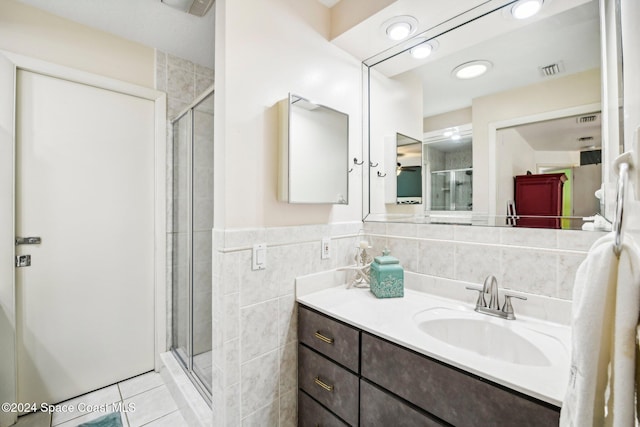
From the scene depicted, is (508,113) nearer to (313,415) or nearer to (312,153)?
(312,153)

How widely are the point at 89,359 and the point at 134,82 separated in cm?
194

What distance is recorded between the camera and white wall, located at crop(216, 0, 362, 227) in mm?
1196

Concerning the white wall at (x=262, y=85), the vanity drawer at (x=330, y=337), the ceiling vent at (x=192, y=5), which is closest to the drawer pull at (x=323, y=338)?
the vanity drawer at (x=330, y=337)

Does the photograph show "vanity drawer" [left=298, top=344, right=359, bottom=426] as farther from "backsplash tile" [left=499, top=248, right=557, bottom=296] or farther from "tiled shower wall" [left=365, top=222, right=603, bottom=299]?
"backsplash tile" [left=499, top=248, right=557, bottom=296]

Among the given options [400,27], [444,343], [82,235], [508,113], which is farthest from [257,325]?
[400,27]

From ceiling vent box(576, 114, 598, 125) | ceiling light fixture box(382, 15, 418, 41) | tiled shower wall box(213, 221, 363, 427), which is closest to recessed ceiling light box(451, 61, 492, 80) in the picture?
ceiling light fixture box(382, 15, 418, 41)

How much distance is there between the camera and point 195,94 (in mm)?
2293

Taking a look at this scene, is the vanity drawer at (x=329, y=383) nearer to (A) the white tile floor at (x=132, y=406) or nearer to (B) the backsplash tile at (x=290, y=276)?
(B) the backsplash tile at (x=290, y=276)

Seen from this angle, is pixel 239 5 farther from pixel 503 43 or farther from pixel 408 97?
pixel 503 43

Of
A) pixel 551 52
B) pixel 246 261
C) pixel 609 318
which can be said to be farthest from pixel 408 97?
pixel 609 318

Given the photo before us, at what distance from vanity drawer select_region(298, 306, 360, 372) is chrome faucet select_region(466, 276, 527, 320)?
23.5 inches

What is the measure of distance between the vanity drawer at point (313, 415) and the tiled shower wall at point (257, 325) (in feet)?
0.17

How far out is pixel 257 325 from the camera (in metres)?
1.27

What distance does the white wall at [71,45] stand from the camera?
157cm
